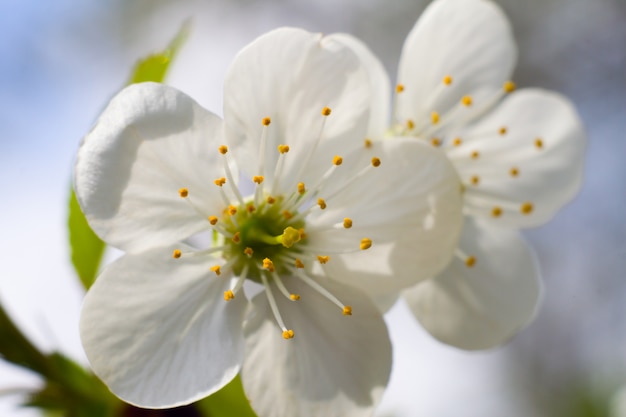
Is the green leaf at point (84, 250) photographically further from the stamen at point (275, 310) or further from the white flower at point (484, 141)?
the white flower at point (484, 141)

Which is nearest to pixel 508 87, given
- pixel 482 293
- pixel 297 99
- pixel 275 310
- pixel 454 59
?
pixel 454 59

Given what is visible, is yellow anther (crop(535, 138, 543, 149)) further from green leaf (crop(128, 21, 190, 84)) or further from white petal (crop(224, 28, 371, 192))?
green leaf (crop(128, 21, 190, 84))

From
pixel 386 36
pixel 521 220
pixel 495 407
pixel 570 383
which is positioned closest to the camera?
pixel 521 220

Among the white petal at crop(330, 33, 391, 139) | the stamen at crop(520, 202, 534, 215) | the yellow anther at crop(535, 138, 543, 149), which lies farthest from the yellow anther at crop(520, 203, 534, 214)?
the white petal at crop(330, 33, 391, 139)

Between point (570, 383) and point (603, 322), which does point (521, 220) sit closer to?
point (570, 383)

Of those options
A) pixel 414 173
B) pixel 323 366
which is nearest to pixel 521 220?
pixel 414 173

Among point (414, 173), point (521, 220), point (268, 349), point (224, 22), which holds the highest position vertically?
point (414, 173)

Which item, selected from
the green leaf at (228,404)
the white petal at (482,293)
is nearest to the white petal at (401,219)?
the white petal at (482,293)
